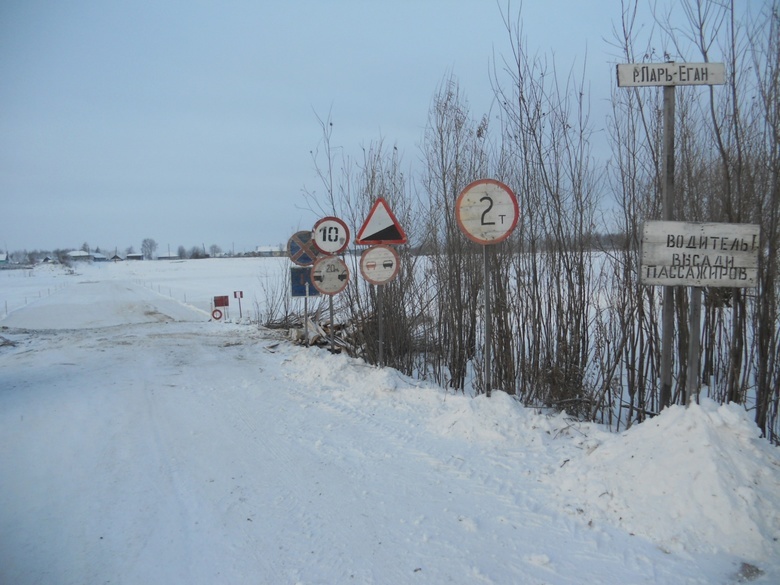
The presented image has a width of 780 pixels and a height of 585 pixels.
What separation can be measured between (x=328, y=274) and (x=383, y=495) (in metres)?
4.77

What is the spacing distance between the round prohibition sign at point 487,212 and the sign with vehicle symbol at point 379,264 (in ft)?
6.20

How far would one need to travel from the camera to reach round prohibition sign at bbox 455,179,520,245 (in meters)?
4.91

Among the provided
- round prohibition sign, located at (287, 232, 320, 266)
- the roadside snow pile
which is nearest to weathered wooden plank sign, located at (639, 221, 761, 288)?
the roadside snow pile

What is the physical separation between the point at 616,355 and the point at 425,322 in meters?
3.57

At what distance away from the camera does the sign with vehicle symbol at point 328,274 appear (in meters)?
7.78

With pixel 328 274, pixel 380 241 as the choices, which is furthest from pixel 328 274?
pixel 380 241

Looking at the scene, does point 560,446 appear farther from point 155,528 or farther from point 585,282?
point 155,528

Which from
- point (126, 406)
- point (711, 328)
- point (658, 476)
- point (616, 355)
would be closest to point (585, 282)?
Answer: point (616, 355)

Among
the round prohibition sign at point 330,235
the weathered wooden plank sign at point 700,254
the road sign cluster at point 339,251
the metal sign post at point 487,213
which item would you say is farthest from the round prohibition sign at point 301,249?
the weathered wooden plank sign at point 700,254

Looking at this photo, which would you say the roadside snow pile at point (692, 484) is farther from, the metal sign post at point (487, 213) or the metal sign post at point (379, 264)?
the metal sign post at point (379, 264)

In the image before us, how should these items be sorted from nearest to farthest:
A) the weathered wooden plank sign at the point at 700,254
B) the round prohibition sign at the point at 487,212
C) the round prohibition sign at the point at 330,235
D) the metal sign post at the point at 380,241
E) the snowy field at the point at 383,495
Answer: the snowy field at the point at 383,495 < the weathered wooden plank sign at the point at 700,254 < the round prohibition sign at the point at 487,212 < the metal sign post at the point at 380,241 < the round prohibition sign at the point at 330,235

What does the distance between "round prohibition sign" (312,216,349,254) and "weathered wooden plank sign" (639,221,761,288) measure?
16.4 feet

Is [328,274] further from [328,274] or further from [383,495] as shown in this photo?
[383,495]

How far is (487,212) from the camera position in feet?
16.2
